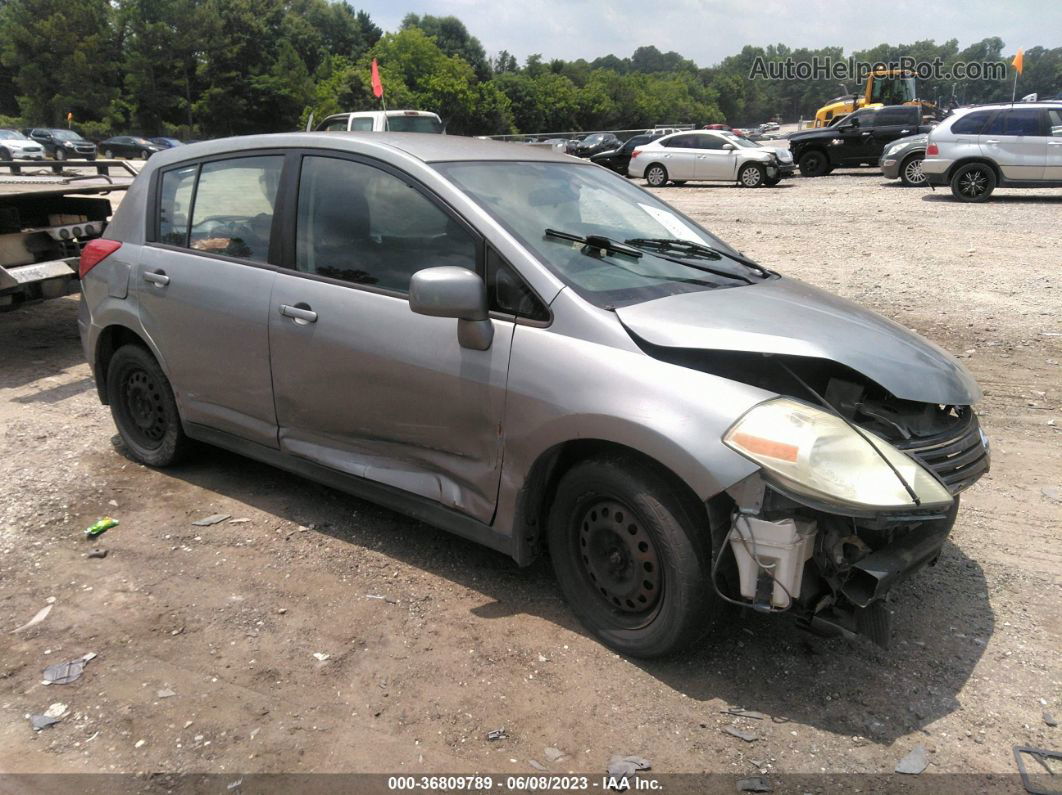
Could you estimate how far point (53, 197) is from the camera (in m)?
7.49

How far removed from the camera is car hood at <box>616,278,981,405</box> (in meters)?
2.98

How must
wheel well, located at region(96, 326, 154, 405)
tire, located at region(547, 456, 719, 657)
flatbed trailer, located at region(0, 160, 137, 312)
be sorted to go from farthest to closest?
flatbed trailer, located at region(0, 160, 137, 312)
wheel well, located at region(96, 326, 154, 405)
tire, located at region(547, 456, 719, 657)

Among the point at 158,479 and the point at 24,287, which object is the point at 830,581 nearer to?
the point at 158,479

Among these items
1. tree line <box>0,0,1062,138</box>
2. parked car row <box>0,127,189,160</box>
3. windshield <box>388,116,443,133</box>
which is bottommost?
windshield <box>388,116,443,133</box>

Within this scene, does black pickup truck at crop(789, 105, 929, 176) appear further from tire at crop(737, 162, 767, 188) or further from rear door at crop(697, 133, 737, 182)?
rear door at crop(697, 133, 737, 182)

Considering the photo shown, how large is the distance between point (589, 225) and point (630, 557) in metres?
1.53

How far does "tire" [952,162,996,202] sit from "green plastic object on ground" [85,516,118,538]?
16.3 metres

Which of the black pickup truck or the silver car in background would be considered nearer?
the silver car in background

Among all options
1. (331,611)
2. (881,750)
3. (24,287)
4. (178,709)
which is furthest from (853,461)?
(24,287)

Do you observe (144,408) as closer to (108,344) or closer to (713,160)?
(108,344)

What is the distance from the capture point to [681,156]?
22.6m

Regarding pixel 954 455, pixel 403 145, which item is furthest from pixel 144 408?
pixel 954 455

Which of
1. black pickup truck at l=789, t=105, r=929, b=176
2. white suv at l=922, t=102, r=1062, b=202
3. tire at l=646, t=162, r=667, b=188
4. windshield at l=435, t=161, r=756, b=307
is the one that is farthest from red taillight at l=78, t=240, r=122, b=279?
black pickup truck at l=789, t=105, r=929, b=176

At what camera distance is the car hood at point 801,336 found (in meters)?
2.98
